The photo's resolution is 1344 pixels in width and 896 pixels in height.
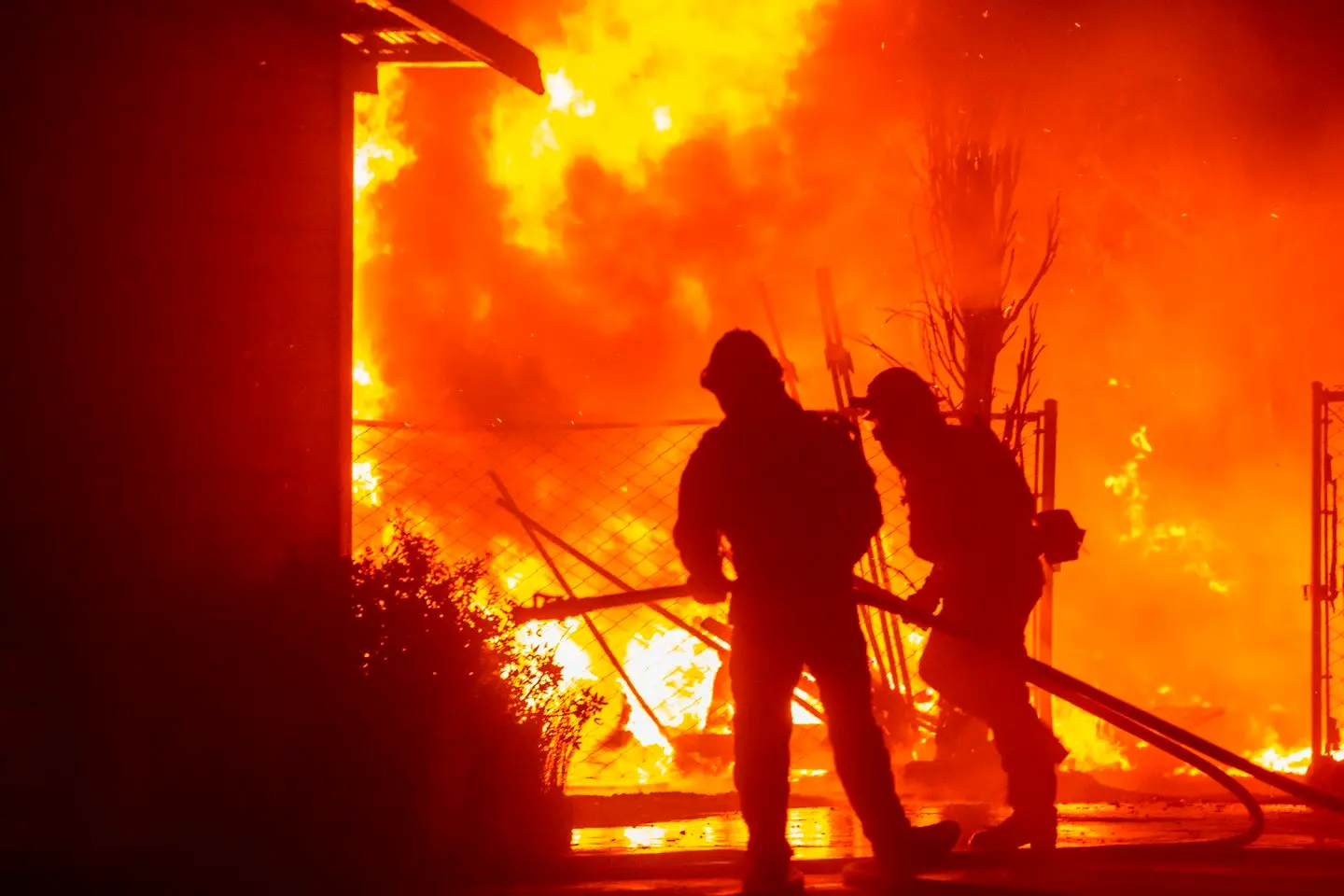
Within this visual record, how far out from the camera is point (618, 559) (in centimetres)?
1219

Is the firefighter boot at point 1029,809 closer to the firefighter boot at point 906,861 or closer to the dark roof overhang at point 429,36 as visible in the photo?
the firefighter boot at point 906,861

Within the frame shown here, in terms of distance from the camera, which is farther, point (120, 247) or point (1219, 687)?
point (1219, 687)

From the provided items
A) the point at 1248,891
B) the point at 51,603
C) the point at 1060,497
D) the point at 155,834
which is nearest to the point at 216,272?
the point at 51,603

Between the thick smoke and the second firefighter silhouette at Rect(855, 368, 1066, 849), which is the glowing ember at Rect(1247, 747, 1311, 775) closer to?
the thick smoke

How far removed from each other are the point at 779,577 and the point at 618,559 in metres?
6.80

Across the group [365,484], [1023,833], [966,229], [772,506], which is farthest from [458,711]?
[966,229]

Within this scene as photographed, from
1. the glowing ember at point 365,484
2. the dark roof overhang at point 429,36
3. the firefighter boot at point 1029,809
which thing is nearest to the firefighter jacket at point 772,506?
the firefighter boot at point 1029,809

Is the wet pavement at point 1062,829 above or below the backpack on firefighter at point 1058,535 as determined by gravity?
below

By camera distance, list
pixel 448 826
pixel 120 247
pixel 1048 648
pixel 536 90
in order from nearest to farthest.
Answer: pixel 448 826, pixel 120 247, pixel 536 90, pixel 1048 648

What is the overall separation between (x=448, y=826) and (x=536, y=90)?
137 inches

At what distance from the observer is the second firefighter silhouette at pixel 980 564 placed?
20.2 feet

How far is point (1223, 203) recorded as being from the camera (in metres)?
15.8

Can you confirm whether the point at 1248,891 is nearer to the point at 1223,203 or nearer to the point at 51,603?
the point at 51,603

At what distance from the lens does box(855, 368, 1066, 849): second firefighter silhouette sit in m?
6.16
